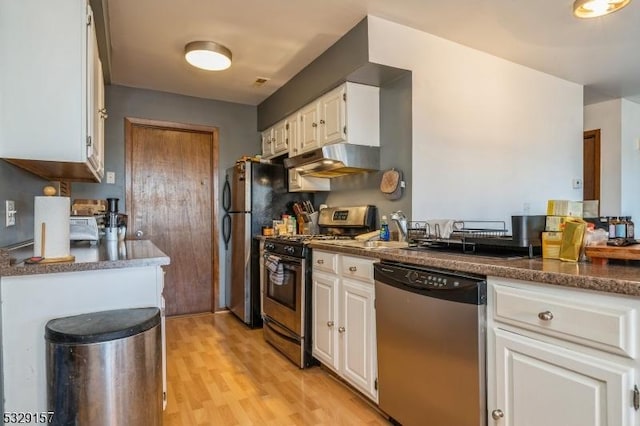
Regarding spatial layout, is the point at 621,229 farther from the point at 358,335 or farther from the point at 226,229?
the point at 226,229

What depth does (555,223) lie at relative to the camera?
159cm

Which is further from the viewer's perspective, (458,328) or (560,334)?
(458,328)

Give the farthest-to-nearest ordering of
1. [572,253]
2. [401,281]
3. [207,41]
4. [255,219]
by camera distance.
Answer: [255,219] → [207,41] → [401,281] → [572,253]

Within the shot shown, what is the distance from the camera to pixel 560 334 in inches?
46.1

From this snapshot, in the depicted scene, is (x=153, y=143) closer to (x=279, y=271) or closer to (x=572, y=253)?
(x=279, y=271)

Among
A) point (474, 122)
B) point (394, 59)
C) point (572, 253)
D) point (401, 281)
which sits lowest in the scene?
point (401, 281)

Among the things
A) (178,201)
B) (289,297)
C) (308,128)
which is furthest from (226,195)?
(289,297)

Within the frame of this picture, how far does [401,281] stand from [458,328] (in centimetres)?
34

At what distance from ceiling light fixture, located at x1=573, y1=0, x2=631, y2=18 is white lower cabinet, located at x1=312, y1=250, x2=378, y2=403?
1.84m

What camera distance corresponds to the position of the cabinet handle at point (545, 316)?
1.19 meters

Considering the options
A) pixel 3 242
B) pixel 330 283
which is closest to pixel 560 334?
pixel 330 283

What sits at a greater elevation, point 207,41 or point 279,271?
point 207,41

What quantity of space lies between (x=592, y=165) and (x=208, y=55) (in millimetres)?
4340

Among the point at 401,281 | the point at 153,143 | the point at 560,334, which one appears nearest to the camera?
the point at 560,334
